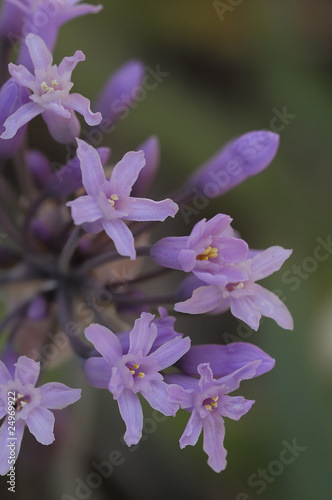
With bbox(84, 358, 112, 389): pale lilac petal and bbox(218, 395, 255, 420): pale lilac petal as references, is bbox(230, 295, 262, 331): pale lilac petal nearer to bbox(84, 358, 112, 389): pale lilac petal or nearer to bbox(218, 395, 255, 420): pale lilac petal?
bbox(218, 395, 255, 420): pale lilac petal

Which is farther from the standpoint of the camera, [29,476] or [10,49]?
[29,476]

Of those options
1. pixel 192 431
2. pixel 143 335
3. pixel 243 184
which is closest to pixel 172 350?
pixel 143 335

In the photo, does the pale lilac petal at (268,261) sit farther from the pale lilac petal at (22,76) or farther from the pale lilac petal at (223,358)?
the pale lilac petal at (22,76)

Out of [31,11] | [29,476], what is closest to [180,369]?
Result: [31,11]

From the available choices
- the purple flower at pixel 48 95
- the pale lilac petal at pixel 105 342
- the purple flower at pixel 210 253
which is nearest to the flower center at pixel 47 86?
the purple flower at pixel 48 95

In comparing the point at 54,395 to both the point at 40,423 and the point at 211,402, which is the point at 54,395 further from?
the point at 211,402

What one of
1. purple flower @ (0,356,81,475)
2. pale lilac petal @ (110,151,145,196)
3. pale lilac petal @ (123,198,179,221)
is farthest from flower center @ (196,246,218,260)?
purple flower @ (0,356,81,475)

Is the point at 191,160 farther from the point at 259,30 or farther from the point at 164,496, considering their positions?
the point at 164,496
